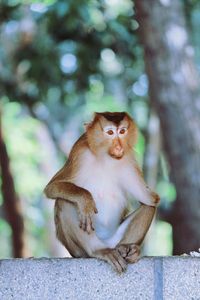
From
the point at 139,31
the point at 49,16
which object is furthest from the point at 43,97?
the point at 139,31

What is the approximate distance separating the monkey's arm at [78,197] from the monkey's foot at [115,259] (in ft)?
0.52

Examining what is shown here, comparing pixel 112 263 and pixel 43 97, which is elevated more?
pixel 43 97

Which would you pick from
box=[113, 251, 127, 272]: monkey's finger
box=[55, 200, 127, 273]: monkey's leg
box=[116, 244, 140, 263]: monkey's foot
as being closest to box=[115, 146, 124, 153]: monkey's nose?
box=[55, 200, 127, 273]: monkey's leg

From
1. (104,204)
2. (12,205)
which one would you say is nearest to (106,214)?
(104,204)

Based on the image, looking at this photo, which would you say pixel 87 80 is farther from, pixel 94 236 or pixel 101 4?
pixel 94 236

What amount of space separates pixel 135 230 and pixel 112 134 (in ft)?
1.85

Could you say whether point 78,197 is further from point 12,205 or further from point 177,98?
point 12,205

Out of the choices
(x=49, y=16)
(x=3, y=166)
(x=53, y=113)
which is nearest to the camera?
(x=49, y=16)

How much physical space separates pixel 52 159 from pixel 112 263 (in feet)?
32.2

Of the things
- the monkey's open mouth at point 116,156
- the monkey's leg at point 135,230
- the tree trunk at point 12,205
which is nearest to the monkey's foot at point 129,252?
the monkey's leg at point 135,230

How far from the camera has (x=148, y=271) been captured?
381cm

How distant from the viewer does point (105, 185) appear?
4.38 meters

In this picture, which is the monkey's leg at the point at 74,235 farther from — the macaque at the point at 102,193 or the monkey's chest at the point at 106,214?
the monkey's chest at the point at 106,214

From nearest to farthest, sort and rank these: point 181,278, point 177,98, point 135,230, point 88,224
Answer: point 181,278
point 88,224
point 135,230
point 177,98
